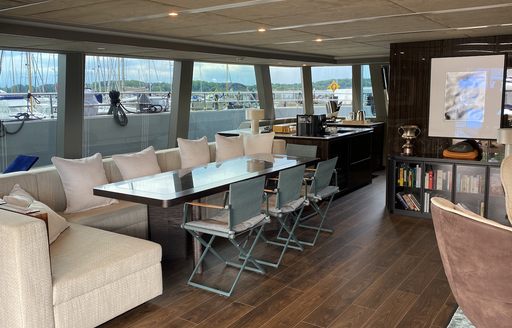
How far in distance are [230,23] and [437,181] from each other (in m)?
3.56

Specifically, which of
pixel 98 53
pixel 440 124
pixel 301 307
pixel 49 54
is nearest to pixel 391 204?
pixel 440 124

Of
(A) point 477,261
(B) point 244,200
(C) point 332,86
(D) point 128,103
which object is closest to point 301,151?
(B) point 244,200

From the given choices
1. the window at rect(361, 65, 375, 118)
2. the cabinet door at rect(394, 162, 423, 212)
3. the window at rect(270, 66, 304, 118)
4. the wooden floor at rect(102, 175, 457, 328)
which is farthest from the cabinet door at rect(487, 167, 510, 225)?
the window at rect(270, 66, 304, 118)

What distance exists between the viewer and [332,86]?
39.1 ft

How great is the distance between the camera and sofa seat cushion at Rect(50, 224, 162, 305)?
320 cm

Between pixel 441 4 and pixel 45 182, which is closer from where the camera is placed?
pixel 441 4

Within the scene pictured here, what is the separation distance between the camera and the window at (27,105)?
633cm

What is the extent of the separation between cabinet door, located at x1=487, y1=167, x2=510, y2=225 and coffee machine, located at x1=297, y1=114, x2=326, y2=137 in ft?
8.70

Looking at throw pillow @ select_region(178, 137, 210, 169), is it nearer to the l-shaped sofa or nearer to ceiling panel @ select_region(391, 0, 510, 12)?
the l-shaped sofa

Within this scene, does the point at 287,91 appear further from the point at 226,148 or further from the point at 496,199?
the point at 496,199

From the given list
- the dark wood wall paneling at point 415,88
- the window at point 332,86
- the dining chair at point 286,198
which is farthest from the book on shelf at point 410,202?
the window at point 332,86

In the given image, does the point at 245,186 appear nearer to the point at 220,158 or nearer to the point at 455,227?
the point at 455,227

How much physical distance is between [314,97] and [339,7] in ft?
26.9

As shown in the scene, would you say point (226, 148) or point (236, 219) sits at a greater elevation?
point (226, 148)
